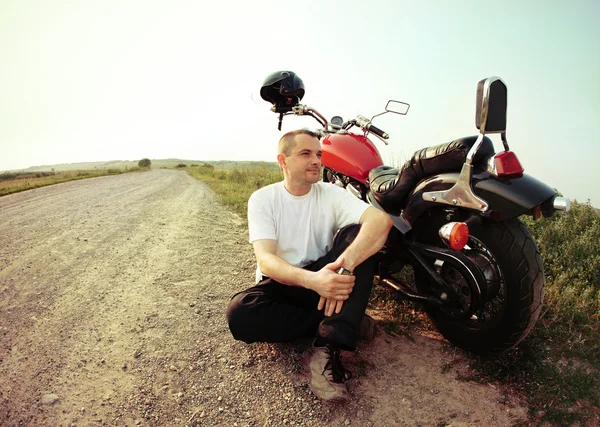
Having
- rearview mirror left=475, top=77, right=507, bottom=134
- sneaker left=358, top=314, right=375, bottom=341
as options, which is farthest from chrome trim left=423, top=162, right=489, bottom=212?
sneaker left=358, top=314, right=375, bottom=341

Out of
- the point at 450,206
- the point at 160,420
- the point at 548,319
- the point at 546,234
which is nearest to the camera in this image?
the point at 160,420

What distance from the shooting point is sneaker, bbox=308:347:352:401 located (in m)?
1.83

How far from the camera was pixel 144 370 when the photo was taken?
2.05 metres

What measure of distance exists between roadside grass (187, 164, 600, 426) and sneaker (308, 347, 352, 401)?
2.20 ft

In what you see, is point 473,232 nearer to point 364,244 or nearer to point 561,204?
point 561,204

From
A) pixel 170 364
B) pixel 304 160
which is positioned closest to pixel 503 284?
pixel 304 160

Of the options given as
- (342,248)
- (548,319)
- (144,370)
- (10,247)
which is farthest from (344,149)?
(10,247)

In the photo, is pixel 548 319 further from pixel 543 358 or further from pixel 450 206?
pixel 450 206

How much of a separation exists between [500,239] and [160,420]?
1.92 m

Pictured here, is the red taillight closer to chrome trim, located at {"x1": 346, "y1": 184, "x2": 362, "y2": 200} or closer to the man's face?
the man's face

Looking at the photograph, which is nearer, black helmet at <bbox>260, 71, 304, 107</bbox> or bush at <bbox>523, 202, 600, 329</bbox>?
bush at <bbox>523, 202, 600, 329</bbox>

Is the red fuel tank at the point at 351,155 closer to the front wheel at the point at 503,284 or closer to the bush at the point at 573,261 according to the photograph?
the front wheel at the point at 503,284

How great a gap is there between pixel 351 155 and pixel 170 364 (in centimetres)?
204

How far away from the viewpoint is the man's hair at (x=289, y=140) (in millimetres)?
2410
